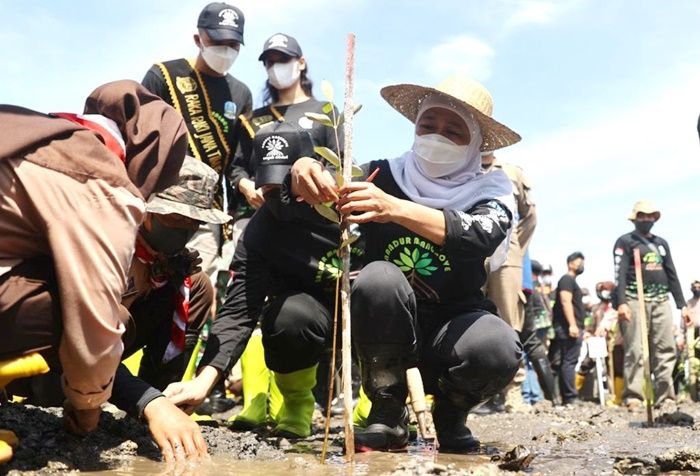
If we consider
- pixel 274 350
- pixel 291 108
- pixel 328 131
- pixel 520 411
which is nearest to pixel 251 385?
pixel 274 350

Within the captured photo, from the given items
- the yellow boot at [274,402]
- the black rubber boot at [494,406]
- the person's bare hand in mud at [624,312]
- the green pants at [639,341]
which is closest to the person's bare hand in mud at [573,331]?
the green pants at [639,341]

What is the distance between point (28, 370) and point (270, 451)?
3.54 feet

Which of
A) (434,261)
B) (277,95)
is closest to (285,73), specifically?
(277,95)

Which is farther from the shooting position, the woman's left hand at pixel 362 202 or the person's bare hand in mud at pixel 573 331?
the person's bare hand in mud at pixel 573 331

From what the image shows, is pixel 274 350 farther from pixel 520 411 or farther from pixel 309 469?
pixel 520 411

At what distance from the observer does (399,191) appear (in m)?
3.55

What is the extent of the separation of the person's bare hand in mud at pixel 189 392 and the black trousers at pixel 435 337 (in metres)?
0.66

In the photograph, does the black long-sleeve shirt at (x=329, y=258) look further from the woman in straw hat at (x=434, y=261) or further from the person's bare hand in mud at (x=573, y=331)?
the person's bare hand in mud at (x=573, y=331)

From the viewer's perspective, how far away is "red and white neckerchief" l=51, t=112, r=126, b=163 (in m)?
2.45

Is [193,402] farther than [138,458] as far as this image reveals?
Yes

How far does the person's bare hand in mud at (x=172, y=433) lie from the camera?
9.01ft

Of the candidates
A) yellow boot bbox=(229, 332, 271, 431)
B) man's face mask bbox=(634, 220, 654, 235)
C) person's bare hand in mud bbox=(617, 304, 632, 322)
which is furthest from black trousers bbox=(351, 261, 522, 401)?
man's face mask bbox=(634, 220, 654, 235)

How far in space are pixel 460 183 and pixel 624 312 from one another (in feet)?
20.6

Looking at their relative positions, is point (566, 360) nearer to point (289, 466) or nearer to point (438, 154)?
point (438, 154)
